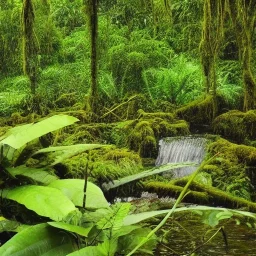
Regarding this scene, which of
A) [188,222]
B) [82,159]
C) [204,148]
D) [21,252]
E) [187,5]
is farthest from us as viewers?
[187,5]

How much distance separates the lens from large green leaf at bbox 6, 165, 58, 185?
6.85ft

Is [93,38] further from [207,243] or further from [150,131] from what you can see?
[207,243]

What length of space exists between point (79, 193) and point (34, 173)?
0.79 feet

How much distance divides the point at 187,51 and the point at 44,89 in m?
3.93

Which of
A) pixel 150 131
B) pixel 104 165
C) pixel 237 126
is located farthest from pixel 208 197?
pixel 237 126

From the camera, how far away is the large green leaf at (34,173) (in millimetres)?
2088

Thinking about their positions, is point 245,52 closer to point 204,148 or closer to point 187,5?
point 204,148

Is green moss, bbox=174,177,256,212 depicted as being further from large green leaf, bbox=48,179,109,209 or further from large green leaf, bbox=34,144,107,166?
large green leaf, bbox=48,179,109,209

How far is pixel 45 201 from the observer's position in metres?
1.81

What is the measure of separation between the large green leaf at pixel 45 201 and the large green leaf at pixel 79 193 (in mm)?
129

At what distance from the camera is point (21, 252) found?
153cm

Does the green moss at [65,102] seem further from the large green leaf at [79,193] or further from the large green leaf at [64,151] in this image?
the large green leaf at [79,193]

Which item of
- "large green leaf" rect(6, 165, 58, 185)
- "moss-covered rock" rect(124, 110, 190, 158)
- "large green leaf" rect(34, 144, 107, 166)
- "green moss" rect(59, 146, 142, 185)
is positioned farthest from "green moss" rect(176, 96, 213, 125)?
"large green leaf" rect(6, 165, 58, 185)

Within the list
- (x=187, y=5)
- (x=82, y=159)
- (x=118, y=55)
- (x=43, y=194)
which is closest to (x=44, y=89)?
(x=118, y=55)
